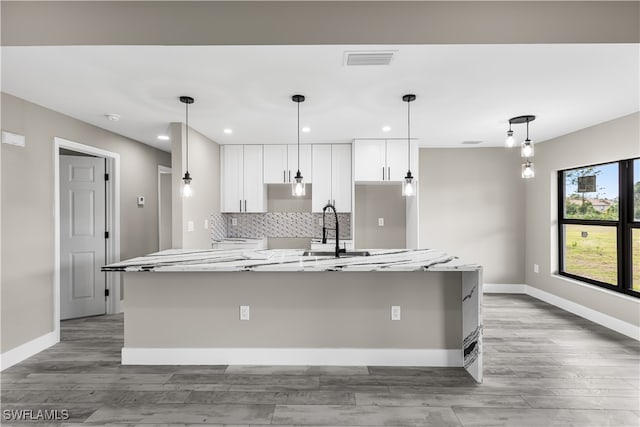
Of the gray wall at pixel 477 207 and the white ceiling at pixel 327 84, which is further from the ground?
the white ceiling at pixel 327 84

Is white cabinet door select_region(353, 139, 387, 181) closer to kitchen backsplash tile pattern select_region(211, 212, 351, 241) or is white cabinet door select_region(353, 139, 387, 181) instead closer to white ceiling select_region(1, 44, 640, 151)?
white ceiling select_region(1, 44, 640, 151)

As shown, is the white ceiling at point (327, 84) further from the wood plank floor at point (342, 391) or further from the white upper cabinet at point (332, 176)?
the wood plank floor at point (342, 391)

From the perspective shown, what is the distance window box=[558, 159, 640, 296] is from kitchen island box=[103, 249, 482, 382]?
241cm

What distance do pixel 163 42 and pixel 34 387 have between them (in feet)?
8.62

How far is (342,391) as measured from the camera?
95.8 inches

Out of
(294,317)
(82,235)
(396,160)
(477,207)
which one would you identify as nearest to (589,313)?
(477,207)

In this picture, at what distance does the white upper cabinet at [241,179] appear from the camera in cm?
520

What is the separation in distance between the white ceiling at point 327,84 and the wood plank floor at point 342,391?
2.28m

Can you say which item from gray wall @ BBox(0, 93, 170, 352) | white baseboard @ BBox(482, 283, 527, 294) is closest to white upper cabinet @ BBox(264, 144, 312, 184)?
gray wall @ BBox(0, 93, 170, 352)

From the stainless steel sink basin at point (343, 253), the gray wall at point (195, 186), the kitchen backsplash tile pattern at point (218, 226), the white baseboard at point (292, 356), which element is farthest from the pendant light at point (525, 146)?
the kitchen backsplash tile pattern at point (218, 226)

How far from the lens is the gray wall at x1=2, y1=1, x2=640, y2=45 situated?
2111mm

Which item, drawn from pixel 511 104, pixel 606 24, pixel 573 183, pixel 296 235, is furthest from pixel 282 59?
pixel 573 183

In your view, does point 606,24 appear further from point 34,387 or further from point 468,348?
point 34,387

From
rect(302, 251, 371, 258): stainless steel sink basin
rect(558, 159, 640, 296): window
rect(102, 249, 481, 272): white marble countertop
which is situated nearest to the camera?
rect(102, 249, 481, 272): white marble countertop
